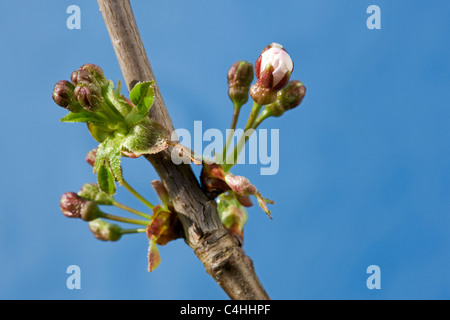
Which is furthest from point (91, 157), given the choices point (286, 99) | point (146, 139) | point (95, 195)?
point (286, 99)

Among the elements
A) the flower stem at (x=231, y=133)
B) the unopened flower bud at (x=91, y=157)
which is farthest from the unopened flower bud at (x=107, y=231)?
the flower stem at (x=231, y=133)

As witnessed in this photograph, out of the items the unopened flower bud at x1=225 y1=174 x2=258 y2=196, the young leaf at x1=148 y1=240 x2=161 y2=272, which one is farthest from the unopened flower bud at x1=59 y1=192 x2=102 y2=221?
the unopened flower bud at x1=225 y1=174 x2=258 y2=196

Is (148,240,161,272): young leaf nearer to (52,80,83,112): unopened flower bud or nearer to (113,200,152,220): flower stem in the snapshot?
(113,200,152,220): flower stem

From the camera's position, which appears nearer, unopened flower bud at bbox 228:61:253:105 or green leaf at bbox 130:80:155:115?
green leaf at bbox 130:80:155:115

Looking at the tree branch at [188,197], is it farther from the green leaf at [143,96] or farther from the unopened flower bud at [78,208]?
the unopened flower bud at [78,208]

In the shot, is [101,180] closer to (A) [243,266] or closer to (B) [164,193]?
(B) [164,193]
